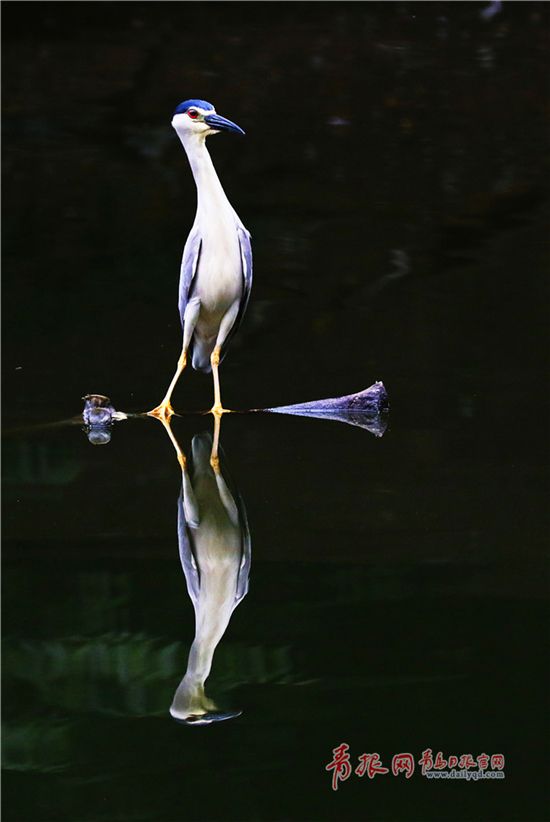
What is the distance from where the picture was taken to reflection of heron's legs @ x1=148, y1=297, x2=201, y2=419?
397 centimetres

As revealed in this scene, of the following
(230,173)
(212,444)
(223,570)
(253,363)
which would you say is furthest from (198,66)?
(223,570)

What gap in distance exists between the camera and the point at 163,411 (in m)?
3.96

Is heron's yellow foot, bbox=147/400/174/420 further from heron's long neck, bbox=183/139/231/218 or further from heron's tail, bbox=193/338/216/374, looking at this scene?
heron's long neck, bbox=183/139/231/218

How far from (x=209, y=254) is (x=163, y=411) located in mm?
555

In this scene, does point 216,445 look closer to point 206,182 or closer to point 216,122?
point 206,182

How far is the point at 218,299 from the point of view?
4.02 meters

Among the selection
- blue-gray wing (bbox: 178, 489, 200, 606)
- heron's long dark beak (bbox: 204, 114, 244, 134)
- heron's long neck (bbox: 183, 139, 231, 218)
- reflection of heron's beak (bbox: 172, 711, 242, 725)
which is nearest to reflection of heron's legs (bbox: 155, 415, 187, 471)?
blue-gray wing (bbox: 178, 489, 200, 606)

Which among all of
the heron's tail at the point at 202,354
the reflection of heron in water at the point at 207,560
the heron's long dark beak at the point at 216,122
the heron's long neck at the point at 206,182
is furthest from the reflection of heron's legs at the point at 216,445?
the heron's long dark beak at the point at 216,122

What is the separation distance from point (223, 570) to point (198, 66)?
6.96 m

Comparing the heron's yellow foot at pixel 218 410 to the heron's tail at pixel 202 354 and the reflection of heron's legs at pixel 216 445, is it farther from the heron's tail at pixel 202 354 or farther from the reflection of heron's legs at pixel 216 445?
the heron's tail at pixel 202 354

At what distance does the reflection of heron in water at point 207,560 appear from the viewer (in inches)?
78.5

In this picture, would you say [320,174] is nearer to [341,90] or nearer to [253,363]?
[341,90]

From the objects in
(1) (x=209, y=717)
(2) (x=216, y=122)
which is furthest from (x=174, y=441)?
(1) (x=209, y=717)

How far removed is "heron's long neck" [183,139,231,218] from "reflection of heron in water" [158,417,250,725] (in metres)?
0.89
